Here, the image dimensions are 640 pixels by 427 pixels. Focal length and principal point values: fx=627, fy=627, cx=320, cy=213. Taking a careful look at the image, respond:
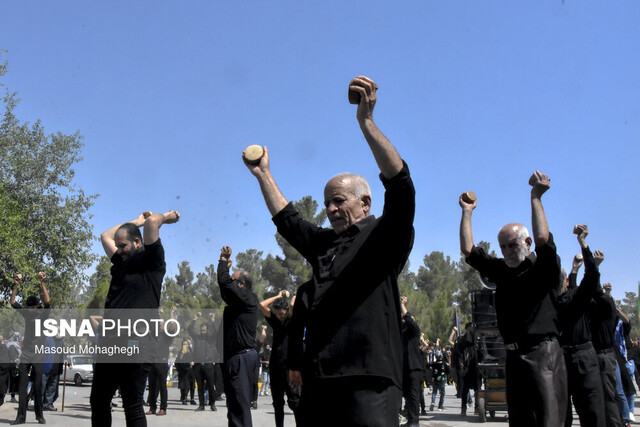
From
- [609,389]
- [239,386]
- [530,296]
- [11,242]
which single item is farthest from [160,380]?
[11,242]

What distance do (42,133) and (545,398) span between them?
136 ft

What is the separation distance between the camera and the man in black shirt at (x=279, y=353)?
8.10 metres

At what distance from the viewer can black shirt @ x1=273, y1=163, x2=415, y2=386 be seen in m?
2.70

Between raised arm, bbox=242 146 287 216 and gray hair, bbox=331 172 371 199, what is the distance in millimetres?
451

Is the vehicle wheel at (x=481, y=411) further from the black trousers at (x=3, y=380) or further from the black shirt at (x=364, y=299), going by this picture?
the black shirt at (x=364, y=299)

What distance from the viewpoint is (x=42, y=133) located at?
40.4 metres

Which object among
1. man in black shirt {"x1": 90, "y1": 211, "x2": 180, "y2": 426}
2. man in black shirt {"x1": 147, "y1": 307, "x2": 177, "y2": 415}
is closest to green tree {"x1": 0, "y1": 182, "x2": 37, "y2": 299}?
man in black shirt {"x1": 147, "y1": 307, "x2": 177, "y2": 415}

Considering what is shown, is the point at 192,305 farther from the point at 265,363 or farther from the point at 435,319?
the point at 265,363

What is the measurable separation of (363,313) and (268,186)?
1056 millimetres

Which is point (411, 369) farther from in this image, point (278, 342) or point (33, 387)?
point (33, 387)

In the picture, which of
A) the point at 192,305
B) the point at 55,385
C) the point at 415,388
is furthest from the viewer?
the point at 192,305

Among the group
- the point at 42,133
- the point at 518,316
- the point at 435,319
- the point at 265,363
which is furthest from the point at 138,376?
the point at 435,319

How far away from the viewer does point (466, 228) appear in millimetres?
5121

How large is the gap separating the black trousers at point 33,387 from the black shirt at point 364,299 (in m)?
8.78
